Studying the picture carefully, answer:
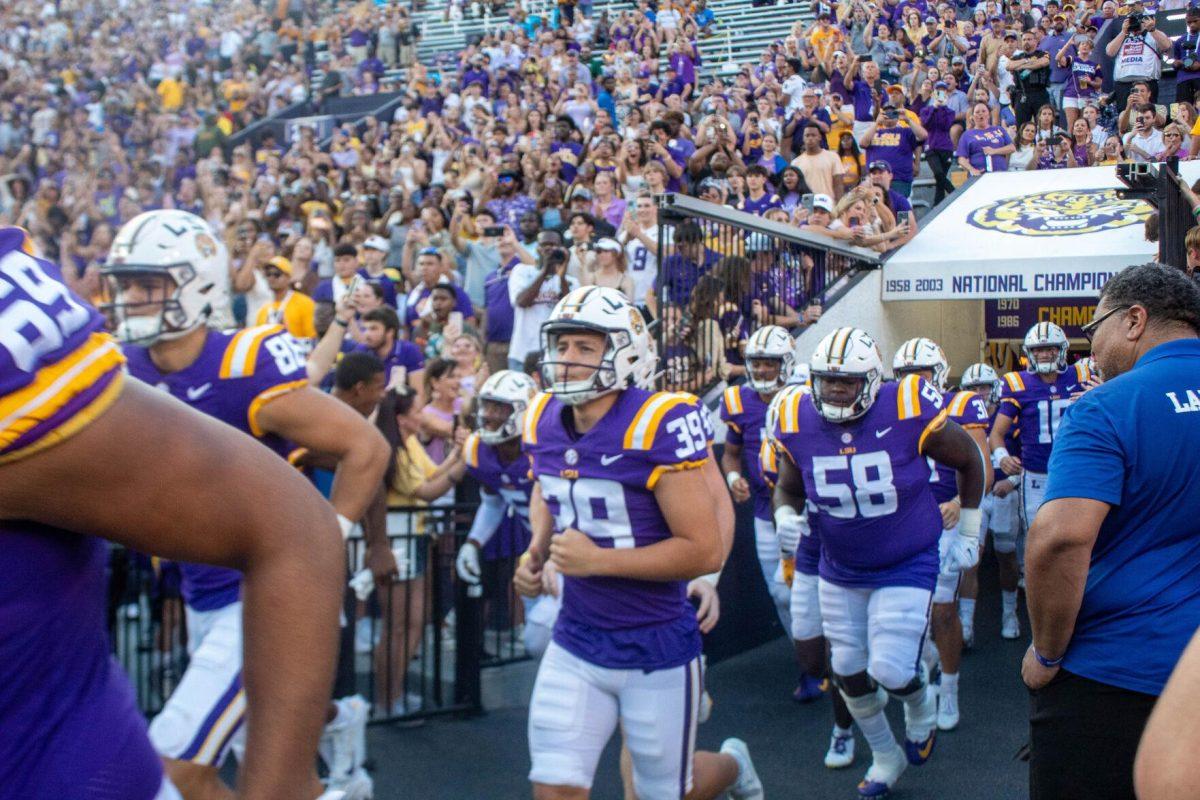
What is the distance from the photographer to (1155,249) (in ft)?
30.3

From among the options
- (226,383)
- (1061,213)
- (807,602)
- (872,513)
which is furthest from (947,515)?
(1061,213)

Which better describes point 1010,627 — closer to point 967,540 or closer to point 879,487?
point 967,540

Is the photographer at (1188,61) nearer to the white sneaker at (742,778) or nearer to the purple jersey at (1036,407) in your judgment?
the purple jersey at (1036,407)

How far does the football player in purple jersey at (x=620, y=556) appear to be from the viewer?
3973mm

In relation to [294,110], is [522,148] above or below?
below

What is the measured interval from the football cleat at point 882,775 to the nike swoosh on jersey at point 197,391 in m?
3.59

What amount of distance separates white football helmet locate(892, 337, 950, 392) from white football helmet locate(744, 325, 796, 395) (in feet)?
2.80

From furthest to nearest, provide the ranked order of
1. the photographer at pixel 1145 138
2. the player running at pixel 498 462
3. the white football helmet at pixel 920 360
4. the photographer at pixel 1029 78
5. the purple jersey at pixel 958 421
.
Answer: the photographer at pixel 1029 78 → the photographer at pixel 1145 138 → the white football helmet at pixel 920 360 → the purple jersey at pixel 958 421 → the player running at pixel 498 462

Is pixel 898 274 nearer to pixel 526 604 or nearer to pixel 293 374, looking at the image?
pixel 526 604

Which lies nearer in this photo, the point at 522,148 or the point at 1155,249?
the point at 1155,249

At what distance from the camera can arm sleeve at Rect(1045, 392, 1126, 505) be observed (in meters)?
2.96

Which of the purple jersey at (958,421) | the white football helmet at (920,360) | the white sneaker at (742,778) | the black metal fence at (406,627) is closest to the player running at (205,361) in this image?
the white sneaker at (742,778)

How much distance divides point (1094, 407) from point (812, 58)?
13222mm

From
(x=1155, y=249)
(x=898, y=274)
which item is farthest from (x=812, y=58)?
(x=1155, y=249)
